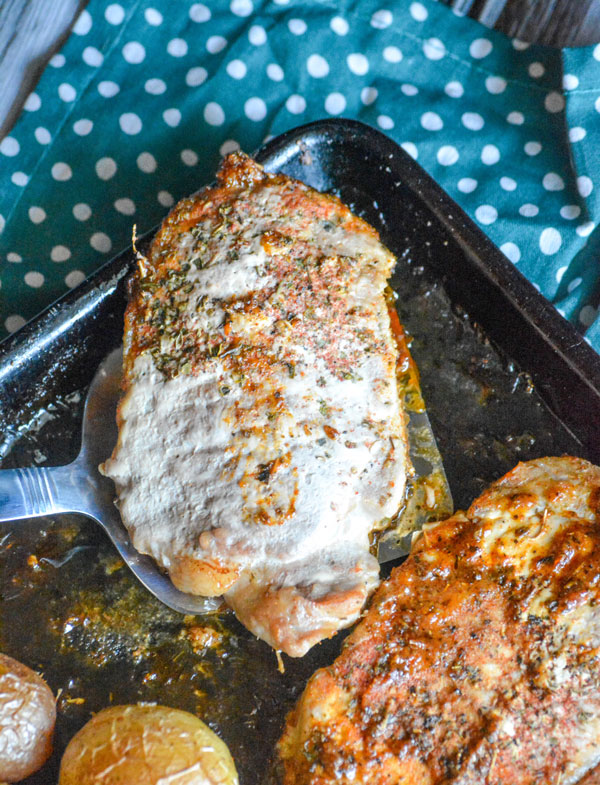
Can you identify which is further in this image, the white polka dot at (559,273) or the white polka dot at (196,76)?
the white polka dot at (196,76)

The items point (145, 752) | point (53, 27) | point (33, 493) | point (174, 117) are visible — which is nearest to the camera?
point (145, 752)

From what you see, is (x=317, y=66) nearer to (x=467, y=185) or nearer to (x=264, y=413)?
(x=467, y=185)

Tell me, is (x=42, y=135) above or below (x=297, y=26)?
below

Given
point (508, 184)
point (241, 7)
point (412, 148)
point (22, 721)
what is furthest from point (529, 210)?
point (22, 721)

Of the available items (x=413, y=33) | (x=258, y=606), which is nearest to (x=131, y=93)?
(x=413, y=33)

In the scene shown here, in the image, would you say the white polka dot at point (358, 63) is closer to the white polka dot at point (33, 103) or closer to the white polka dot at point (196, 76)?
the white polka dot at point (196, 76)

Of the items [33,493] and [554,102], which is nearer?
[33,493]

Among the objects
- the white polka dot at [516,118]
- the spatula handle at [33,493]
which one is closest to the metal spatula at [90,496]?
the spatula handle at [33,493]

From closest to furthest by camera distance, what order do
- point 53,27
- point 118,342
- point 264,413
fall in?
point 264,413 < point 118,342 < point 53,27
